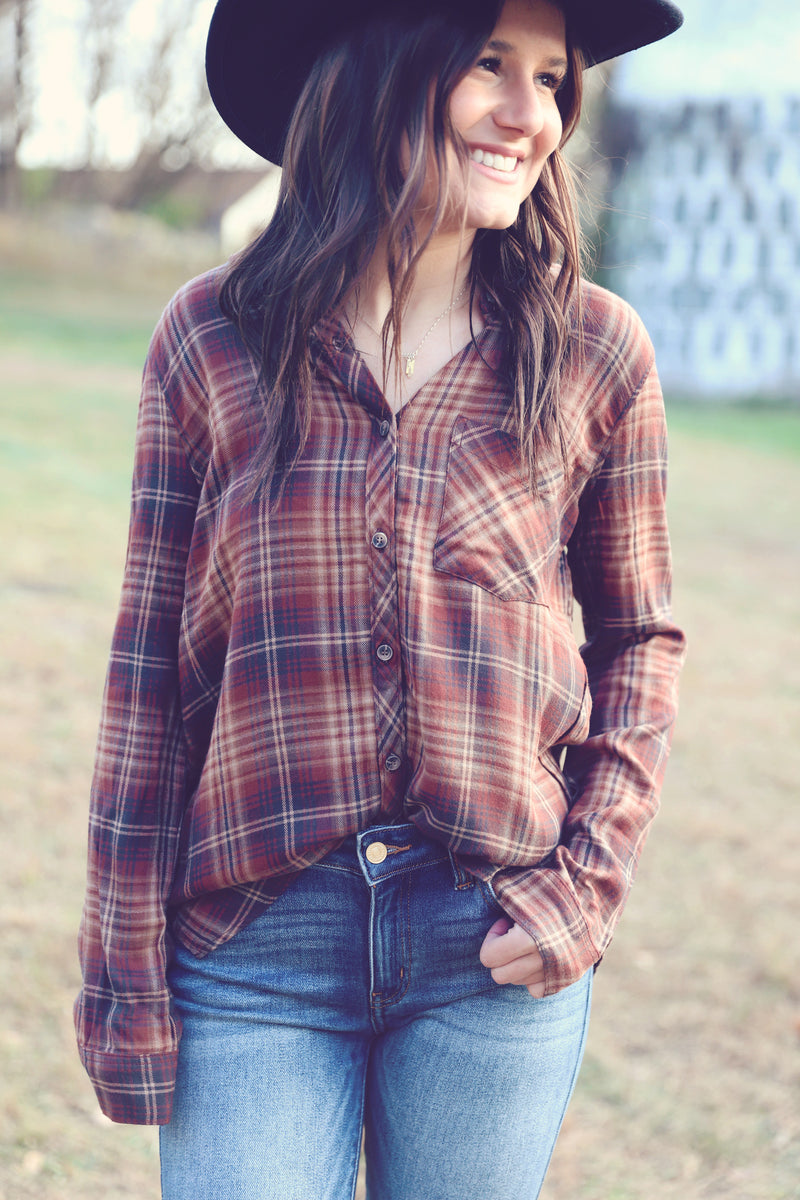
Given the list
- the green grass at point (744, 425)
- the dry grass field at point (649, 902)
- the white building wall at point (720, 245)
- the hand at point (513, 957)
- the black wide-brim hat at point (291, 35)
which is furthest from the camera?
the white building wall at point (720, 245)

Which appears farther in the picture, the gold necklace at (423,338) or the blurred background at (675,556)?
the blurred background at (675,556)

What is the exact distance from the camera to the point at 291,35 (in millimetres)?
1589

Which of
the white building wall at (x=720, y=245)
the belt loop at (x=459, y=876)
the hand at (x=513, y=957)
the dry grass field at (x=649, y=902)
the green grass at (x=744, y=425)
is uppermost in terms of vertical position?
the white building wall at (x=720, y=245)

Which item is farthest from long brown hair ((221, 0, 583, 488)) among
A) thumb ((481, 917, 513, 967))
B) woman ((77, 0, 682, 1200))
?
thumb ((481, 917, 513, 967))

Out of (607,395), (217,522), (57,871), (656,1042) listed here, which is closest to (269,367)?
(217,522)

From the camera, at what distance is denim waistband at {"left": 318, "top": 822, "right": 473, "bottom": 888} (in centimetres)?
145

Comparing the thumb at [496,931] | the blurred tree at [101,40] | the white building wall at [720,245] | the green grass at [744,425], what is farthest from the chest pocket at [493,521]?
the blurred tree at [101,40]

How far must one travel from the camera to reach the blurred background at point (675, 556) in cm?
298

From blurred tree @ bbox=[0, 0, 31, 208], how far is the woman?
2237cm

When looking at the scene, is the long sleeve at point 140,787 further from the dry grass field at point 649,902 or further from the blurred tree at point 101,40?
the blurred tree at point 101,40

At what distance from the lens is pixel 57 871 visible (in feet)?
12.9

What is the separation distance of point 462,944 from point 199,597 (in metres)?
0.57

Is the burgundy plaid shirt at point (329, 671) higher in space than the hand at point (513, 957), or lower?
higher

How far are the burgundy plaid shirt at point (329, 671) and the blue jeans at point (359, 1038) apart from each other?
40 millimetres
